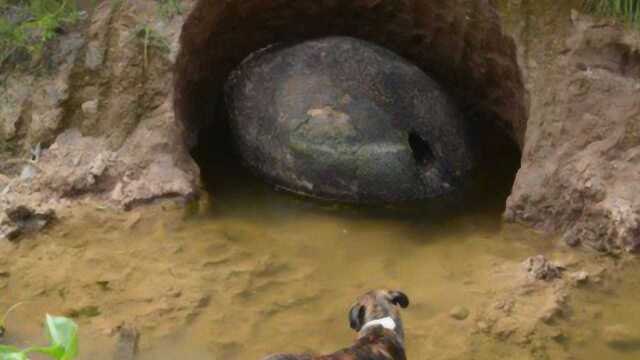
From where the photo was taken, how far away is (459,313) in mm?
4973

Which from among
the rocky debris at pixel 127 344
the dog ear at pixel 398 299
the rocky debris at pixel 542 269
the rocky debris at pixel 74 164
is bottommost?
the rocky debris at pixel 127 344

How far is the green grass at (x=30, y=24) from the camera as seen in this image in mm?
6262

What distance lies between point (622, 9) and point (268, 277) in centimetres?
239

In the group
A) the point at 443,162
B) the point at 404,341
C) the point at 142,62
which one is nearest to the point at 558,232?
the point at 443,162

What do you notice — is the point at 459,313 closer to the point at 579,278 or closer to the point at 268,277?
A: the point at 579,278

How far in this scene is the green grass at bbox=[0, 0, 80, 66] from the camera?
6.26 meters

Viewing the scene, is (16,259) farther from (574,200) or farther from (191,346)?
(574,200)

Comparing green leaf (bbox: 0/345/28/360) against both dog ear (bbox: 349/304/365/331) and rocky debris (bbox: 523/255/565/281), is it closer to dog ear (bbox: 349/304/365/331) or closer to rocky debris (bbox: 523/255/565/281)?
dog ear (bbox: 349/304/365/331)

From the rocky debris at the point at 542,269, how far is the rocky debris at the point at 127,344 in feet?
6.35

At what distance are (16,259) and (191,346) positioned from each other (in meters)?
1.28

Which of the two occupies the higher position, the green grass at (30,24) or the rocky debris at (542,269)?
the green grass at (30,24)

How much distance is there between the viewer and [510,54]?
610cm

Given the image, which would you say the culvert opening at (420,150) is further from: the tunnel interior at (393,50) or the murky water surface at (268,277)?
the murky water surface at (268,277)

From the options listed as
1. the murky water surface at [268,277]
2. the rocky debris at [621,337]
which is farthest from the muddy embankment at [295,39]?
the rocky debris at [621,337]
